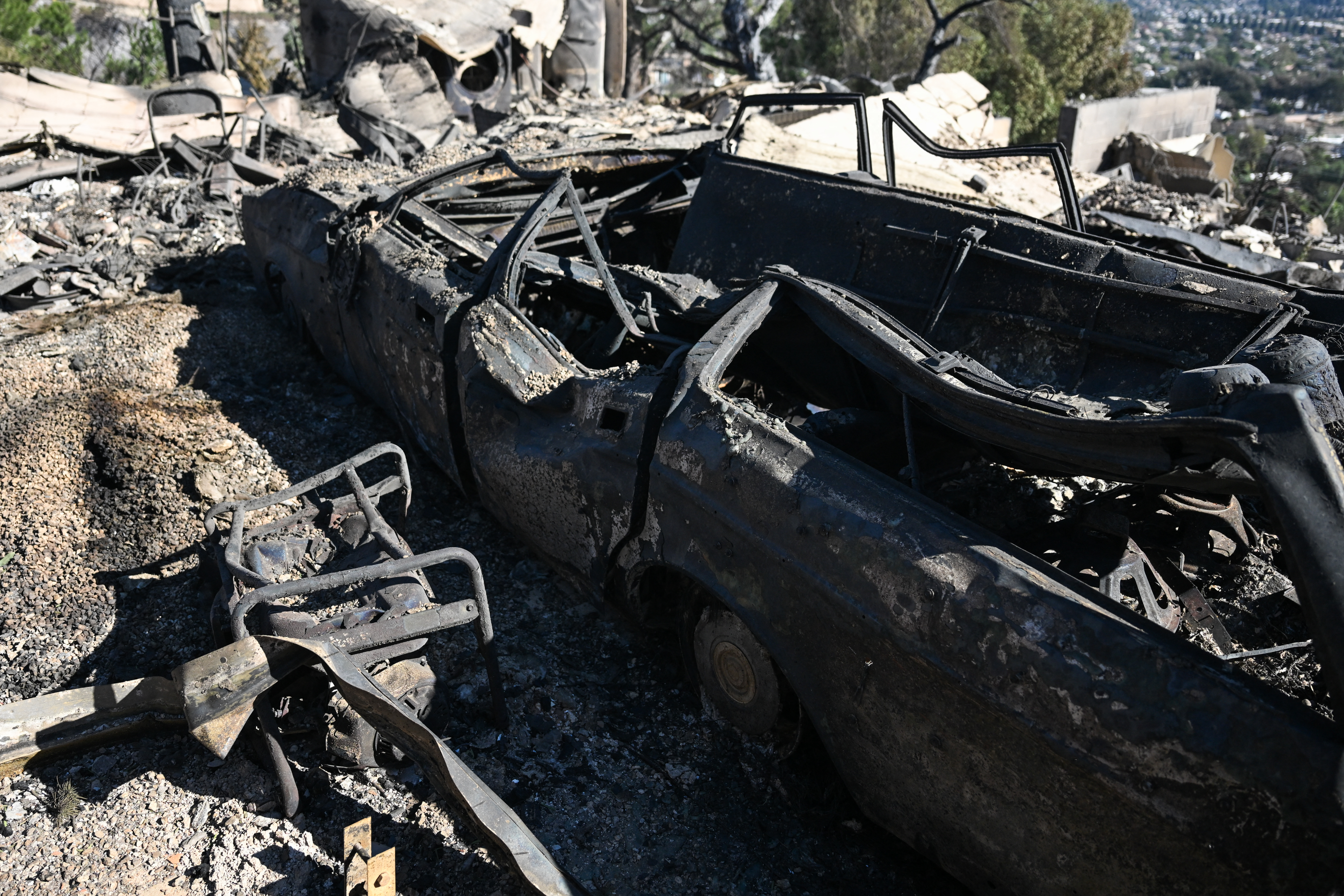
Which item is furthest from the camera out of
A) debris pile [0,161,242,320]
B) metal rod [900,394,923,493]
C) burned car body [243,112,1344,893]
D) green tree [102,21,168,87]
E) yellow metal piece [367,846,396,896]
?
green tree [102,21,168,87]

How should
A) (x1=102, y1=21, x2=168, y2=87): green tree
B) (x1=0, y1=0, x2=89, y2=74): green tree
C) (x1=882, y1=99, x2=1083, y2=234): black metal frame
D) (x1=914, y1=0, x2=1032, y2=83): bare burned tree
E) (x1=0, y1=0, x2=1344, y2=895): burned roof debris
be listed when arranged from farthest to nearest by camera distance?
1. (x1=102, y1=21, x2=168, y2=87): green tree
2. (x1=0, y1=0, x2=89, y2=74): green tree
3. (x1=914, y1=0, x2=1032, y2=83): bare burned tree
4. (x1=882, y1=99, x2=1083, y2=234): black metal frame
5. (x1=0, y1=0, x2=1344, y2=895): burned roof debris

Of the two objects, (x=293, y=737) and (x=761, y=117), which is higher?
(x=761, y=117)

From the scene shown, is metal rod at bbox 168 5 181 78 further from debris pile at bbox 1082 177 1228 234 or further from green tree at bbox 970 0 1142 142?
green tree at bbox 970 0 1142 142

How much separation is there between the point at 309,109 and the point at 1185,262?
11.4 meters

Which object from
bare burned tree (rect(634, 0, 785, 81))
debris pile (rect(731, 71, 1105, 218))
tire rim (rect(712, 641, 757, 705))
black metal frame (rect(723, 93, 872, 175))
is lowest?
tire rim (rect(712, 641, 757, 705))

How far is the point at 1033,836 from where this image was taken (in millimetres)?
2074

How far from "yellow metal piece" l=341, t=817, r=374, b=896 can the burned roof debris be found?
20mm

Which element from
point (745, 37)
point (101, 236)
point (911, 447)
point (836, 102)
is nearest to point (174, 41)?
point (101, 236)

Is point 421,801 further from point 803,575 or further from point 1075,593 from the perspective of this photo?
point 1075,593

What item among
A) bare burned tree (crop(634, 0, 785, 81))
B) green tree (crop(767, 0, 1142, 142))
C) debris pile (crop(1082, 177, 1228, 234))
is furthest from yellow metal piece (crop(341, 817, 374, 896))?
green tree (crop(767, 0, 1142, 142))

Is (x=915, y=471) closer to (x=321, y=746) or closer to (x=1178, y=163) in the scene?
(x=321, y=746)

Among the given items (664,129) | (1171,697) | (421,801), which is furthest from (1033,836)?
(664,129)

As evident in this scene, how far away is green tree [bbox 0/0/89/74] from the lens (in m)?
17.5

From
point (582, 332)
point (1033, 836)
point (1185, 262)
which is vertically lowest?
point (1033, 836)
